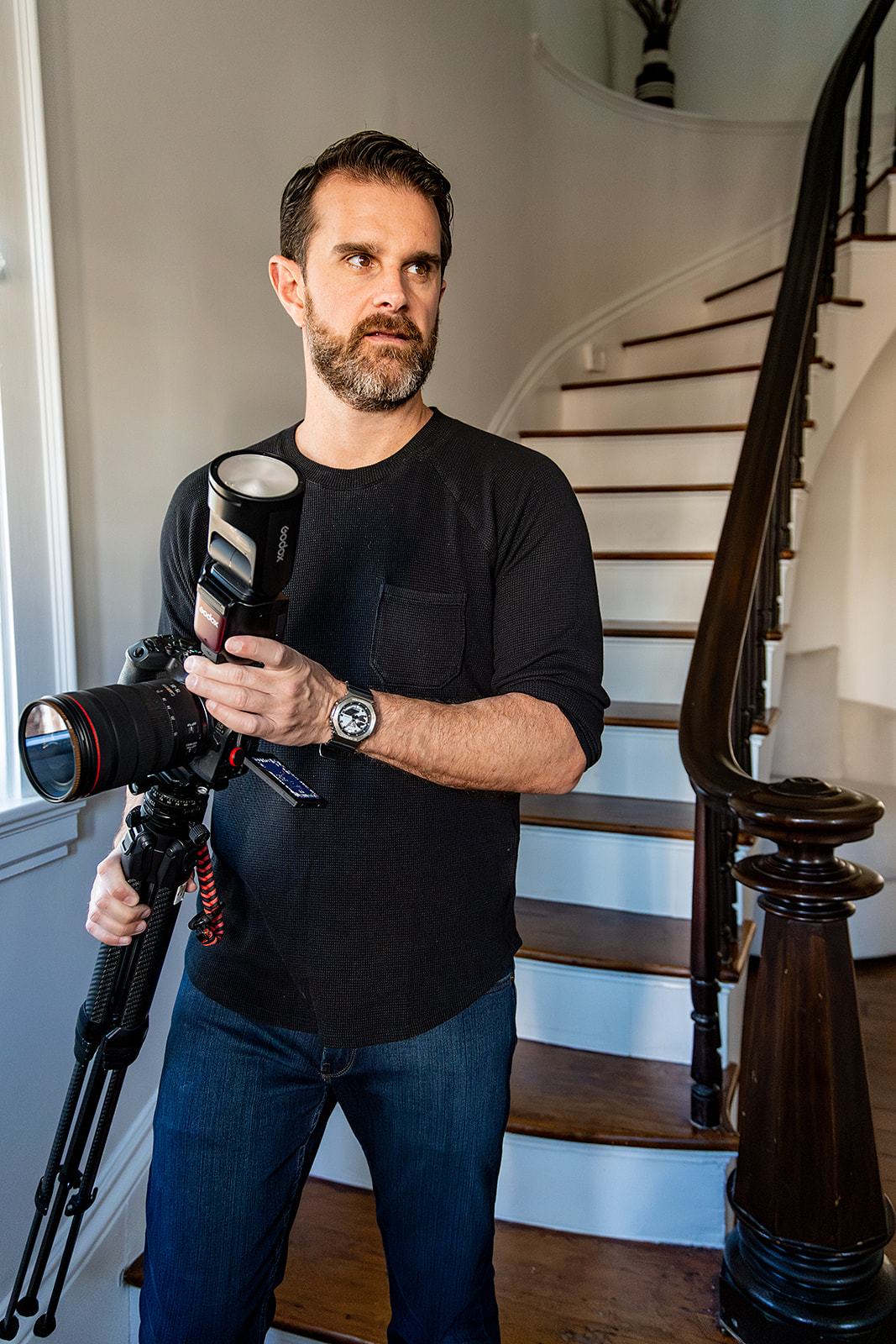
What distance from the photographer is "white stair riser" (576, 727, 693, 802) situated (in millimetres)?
2248

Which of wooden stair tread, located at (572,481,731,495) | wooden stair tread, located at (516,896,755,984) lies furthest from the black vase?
wooden stair tread, located at (516,896,755,984)

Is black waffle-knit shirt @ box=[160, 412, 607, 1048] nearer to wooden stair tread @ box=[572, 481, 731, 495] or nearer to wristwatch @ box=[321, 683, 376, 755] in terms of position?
wristwatch @ box=[321, 683, 376, 755]

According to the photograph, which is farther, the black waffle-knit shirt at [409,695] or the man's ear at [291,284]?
the man's ear at [291,284]

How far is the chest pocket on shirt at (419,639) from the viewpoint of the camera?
3.22 ft

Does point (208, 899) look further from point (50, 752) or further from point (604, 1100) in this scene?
point (604, 1100)

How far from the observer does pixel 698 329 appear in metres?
3.48

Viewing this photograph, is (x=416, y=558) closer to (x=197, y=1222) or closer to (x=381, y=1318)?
(x=197, y=1222)

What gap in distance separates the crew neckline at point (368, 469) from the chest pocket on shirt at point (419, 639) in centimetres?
13

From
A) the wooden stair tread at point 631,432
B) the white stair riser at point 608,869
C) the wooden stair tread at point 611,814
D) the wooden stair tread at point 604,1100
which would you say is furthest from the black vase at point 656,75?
the wooden stair tread at point 604,1100

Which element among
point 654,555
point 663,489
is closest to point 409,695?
point 654,555

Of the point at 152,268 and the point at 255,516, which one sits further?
the point at 152,268

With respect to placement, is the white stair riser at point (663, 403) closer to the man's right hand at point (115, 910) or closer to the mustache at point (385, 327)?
the mustache at point (385, 327)

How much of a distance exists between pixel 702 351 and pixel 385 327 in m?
2.88

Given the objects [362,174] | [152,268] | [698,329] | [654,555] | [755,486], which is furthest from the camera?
[698,329]
